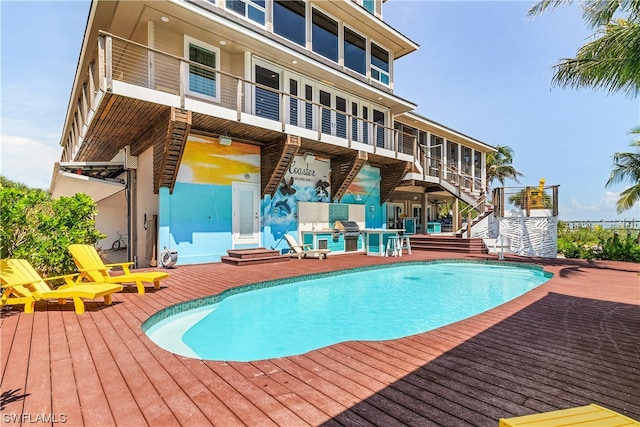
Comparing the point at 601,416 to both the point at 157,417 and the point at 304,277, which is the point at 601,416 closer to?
Answer: the point at 157,417

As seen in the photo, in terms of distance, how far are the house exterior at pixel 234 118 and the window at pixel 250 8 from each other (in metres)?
0.04

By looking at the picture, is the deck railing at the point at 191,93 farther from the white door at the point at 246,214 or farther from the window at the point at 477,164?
the window at the point at 477,164

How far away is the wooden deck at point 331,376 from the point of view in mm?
2254

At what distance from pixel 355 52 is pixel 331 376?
A: 14120mm

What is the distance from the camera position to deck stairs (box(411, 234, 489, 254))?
1427 centimetres

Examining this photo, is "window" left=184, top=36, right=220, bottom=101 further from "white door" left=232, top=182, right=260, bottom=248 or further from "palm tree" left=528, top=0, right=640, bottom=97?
"palm tree" left=528, top=0, right=640, bottom=97

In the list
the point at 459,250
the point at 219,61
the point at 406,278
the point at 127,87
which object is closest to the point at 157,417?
the point at 127,87

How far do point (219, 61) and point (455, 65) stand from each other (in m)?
10.6

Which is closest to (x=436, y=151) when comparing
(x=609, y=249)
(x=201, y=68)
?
(x=609, y=249)

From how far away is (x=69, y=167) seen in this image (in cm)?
1108

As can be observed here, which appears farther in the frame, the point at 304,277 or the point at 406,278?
the point at 406,278

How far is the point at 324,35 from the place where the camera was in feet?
41.5

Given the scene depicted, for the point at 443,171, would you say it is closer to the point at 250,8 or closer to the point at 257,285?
the point at 250,8

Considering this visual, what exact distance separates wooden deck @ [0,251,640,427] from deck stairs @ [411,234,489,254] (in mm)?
9807
